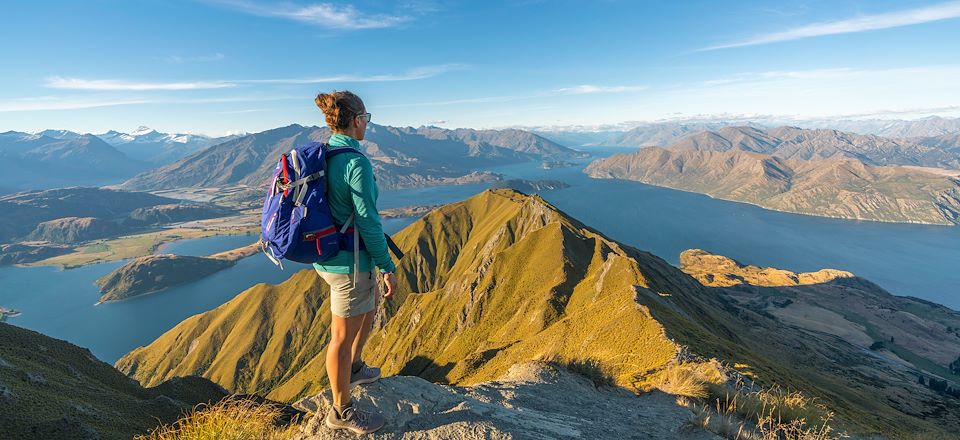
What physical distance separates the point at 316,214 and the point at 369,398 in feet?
13.0

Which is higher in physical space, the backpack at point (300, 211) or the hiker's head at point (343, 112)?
the hiker's head at point (343, 112)

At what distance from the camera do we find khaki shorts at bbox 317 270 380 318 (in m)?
6.57

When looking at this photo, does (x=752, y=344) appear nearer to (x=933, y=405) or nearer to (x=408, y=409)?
(x=933, y=405)

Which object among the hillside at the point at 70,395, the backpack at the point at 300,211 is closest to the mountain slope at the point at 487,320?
the backpack at the point at 300,211

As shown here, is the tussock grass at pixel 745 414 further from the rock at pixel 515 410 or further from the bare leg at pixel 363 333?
the bare leg at pixel 363 333

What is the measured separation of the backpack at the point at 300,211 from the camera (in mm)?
5820

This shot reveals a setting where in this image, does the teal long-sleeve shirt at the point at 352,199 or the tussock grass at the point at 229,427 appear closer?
the teal long-sleeve shirt at the point at 352,199

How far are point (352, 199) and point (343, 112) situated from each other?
151 centimetres

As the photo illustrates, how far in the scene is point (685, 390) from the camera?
12.3m

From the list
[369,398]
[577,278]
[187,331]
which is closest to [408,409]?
[369,398]

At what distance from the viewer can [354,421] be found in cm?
694

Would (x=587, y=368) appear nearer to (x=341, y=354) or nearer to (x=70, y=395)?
(x=341, y=354)

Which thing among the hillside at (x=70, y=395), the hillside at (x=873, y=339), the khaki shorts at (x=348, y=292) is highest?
the khaki shorts at (x=348, y=292)

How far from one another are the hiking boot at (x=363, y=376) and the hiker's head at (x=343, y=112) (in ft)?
15.3
